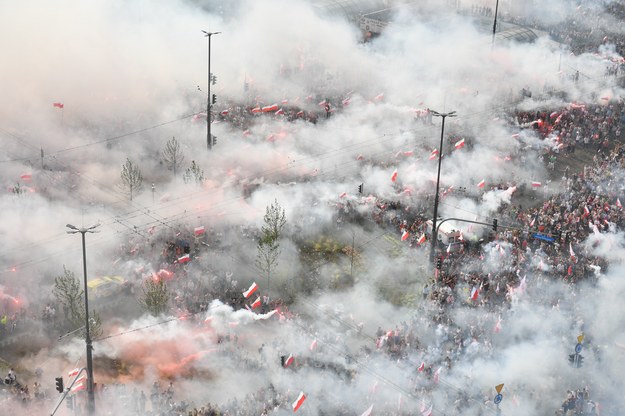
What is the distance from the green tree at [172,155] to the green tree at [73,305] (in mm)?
13208

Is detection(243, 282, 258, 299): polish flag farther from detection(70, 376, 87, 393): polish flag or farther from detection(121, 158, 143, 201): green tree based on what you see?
detection(121, 158, 143, 201): green tree

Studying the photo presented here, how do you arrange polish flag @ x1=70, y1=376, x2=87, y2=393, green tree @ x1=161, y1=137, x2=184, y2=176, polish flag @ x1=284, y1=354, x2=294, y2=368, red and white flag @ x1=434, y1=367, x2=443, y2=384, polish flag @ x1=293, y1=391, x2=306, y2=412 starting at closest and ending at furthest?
polish flag @ x1=293, y1=391, x2=306, y2=412
polish flag @ x1=70, y1=376, x2=87, y2=393
red and white flag @ x1=434, y1=367, x2=443, y2=384
polish flag @ x1=284, y1=354, x2=294, y2=368
green tree @ x1=161, y1=137, x2=184, y2=176

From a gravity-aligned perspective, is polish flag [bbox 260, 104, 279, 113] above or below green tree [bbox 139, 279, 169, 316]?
above

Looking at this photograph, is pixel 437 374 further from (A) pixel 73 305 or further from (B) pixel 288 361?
(A) pixel 73 305

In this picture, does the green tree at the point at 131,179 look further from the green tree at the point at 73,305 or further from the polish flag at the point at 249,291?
the polish flag at the point at 249,291

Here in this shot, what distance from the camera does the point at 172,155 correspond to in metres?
45.3

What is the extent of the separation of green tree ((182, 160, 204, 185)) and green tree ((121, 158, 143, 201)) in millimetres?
2193

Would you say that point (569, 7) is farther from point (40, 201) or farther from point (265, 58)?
point (40, 201)

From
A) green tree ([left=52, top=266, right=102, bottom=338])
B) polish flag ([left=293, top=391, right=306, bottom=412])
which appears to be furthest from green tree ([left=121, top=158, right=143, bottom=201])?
polish flag ([left=293, top=391, right=306, bottom=412])

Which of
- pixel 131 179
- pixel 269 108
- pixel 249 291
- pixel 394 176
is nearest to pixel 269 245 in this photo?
pixel 249 291

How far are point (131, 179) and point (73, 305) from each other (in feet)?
37.3

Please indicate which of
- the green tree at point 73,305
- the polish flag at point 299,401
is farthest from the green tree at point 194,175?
the polish flag at point 299,401

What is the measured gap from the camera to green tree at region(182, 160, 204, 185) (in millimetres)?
42719

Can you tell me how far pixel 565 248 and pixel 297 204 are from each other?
12.2m
